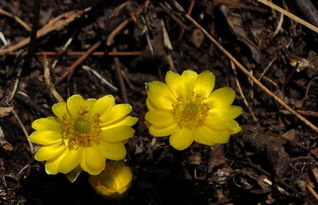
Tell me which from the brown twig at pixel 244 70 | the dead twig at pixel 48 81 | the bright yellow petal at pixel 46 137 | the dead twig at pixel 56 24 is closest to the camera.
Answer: the bright yellow petal at pixel 46 137

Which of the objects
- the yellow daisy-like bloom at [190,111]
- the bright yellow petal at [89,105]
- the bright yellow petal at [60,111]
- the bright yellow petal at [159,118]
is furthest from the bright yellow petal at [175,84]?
the bright yellow petal at [60,111]

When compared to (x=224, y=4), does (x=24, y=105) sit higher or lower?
lower

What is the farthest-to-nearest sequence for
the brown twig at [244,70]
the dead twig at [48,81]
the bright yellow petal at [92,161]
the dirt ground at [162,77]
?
the dead twig at [48,81]
the brown twig at [244,70]
the dirt ground at [162,77]
the bright yellow petal at [92,161]

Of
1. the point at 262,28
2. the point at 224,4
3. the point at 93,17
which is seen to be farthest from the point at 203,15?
the point at 93,17

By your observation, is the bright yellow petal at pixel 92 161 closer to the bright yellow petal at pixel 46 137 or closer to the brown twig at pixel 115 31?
the bright yellow petal at pixel 46 137

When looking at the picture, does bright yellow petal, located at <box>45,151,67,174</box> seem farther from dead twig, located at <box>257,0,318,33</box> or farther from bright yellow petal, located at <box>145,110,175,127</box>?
dead twig, located at <box>257,0,318,33</box>

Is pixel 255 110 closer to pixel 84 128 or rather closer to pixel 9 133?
pixel 84 128

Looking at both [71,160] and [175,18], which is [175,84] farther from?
[175,18]
